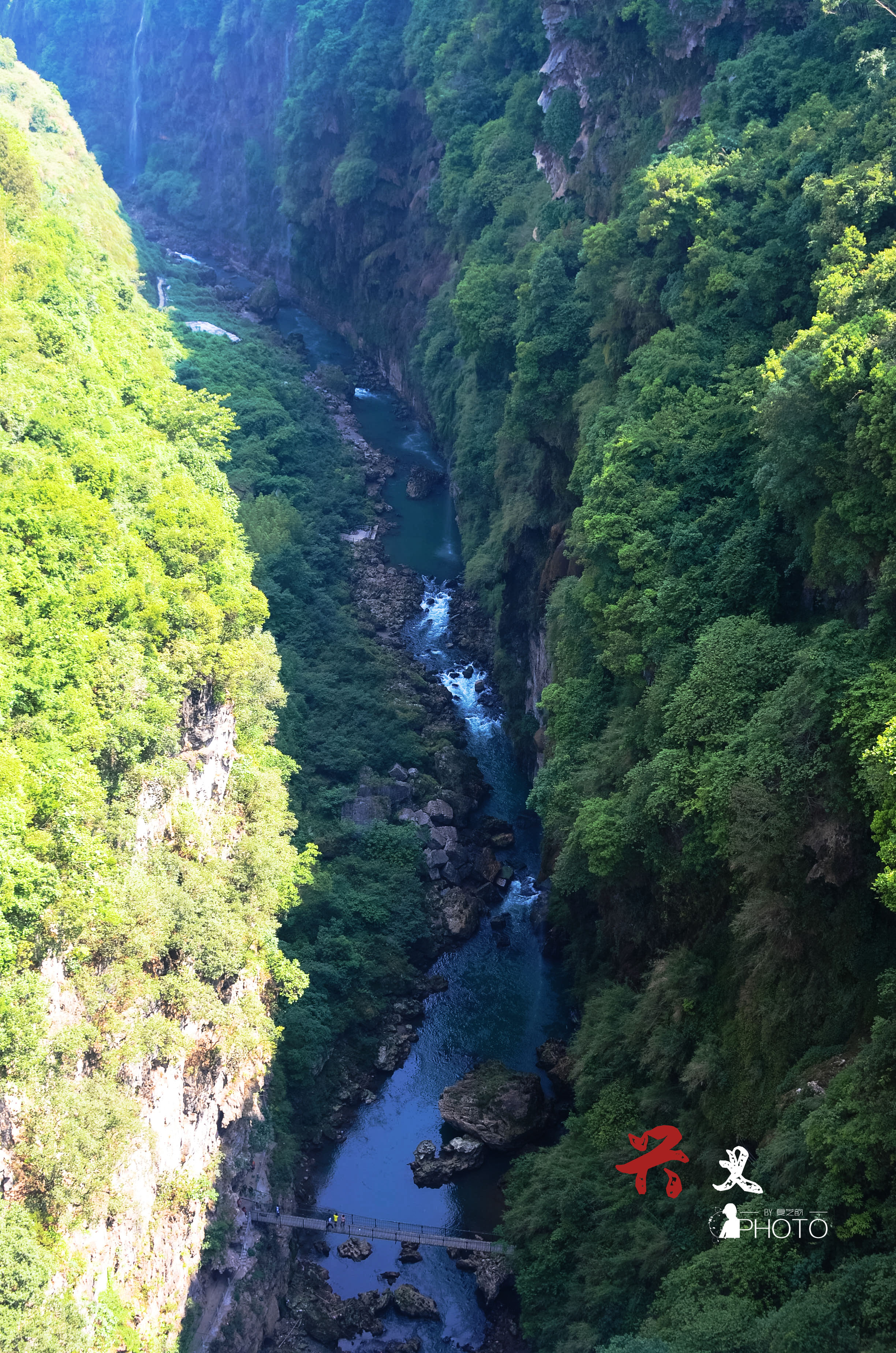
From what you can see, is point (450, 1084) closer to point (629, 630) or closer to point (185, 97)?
point (629, 630)

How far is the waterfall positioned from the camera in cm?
10394

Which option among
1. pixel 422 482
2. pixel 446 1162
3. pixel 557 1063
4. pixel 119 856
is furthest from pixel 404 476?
pixel 446 1162

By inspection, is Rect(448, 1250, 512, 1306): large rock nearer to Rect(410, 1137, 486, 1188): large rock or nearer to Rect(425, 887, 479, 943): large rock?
Rect(410, 1137, 486, 1188): large rock

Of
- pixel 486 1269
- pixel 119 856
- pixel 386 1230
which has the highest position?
pixel 119 856

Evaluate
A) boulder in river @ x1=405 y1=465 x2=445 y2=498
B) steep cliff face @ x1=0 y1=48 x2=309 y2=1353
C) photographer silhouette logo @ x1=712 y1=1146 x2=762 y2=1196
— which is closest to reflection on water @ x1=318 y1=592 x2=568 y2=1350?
steep cliff face @ x1=0 y1=48 x2=309 y2=1353

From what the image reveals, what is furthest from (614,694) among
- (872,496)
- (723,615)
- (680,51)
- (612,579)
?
(680,51)

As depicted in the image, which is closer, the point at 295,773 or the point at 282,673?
the point at 295,773

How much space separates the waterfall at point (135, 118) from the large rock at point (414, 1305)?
3995 inches

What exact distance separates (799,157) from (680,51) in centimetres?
1144

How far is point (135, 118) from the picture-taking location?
105m

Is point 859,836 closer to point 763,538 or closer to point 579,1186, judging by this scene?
point 763,538

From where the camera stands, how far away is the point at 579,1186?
80.1 feet

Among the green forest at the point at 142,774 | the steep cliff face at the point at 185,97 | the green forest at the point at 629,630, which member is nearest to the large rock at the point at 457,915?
the green forest at the point at 142,774

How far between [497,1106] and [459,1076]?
212 cm
